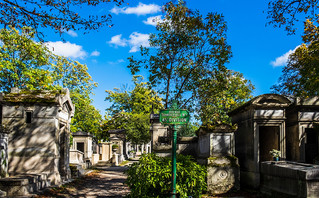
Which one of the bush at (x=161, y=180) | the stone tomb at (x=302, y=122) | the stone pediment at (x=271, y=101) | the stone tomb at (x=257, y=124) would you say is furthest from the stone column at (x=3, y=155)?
the stone tomb at (x=302, y=122)

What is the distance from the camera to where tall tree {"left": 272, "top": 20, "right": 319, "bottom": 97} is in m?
16.5

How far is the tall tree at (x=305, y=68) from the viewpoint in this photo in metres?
16.5

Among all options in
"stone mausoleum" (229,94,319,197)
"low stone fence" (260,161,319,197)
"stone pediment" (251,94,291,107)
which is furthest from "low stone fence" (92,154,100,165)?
"stone pediment" (251,94,291,107)

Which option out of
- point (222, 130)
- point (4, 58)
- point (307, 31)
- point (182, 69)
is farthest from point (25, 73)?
point (307, 31)

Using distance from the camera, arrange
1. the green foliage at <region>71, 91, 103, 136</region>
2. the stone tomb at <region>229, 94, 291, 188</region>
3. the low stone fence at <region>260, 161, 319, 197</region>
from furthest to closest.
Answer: the green foliage at <region>71, 91, 103, 136</region>
the stone tomb at <region>229, 94, 291, 188</region>
the low stone fence at <region>260, 161, 319, 197</region>

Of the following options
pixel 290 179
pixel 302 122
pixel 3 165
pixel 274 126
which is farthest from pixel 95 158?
pixel 290 179

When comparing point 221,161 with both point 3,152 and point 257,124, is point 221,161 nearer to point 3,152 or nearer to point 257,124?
point 257,124

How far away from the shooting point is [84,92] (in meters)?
33.5

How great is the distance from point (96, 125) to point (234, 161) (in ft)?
99.7

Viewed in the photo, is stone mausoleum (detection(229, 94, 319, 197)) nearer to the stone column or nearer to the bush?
the bush

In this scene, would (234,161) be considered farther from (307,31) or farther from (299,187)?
(307,31)

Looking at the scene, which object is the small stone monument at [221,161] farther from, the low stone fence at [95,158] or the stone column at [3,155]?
the low stone fence at [95,158]

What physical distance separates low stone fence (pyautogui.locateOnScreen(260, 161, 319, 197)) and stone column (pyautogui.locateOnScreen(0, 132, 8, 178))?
36.9ft

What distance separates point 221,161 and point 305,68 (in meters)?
11.0
